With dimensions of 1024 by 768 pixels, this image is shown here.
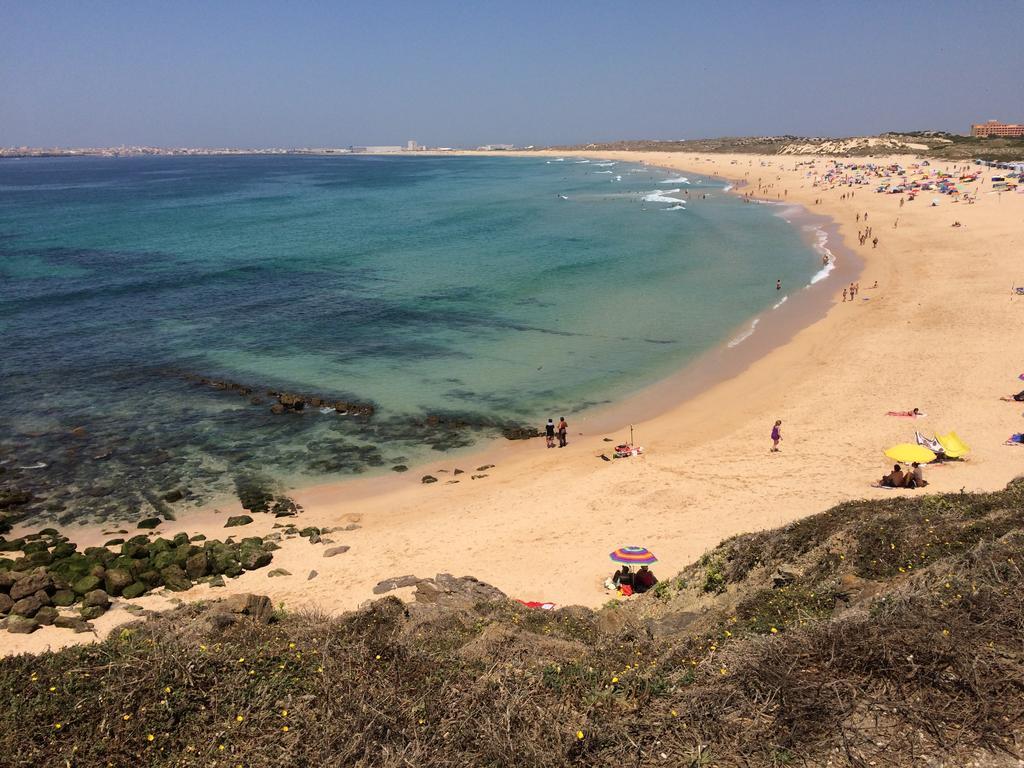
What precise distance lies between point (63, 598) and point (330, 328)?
23562 millimetres

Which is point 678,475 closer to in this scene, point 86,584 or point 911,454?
point 911,454

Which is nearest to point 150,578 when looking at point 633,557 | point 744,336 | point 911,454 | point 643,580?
point 633,557

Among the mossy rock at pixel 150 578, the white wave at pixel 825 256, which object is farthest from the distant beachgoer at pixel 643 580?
the white wave at pixel 825 256

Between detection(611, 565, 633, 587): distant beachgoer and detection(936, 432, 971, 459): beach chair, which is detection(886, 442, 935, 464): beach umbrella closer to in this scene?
detection(936, 432, 971, 459): beach chair

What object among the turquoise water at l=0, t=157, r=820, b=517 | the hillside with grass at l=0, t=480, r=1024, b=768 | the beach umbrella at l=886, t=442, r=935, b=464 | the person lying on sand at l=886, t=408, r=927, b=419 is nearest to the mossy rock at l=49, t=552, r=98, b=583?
the turquoise water at l=0, t=157, r=820, b=517

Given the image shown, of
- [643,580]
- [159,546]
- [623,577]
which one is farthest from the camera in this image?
[159,546]

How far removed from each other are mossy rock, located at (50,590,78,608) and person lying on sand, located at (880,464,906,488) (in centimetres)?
2015

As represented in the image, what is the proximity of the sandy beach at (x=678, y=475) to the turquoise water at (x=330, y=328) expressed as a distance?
110 inches

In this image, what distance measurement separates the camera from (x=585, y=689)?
23.5 ft

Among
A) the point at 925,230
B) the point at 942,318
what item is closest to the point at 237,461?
the point at 942,318

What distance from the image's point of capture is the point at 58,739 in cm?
664

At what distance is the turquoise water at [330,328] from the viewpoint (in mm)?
23219

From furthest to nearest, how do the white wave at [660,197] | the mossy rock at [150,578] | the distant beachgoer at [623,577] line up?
1. the white wave at [660,197]
2. the mossy rock at [150,578]
3. the distant beachgoer at [623,577]

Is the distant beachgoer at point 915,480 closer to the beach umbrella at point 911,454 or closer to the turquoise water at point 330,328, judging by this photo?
the beach umbrella at point 911,454
